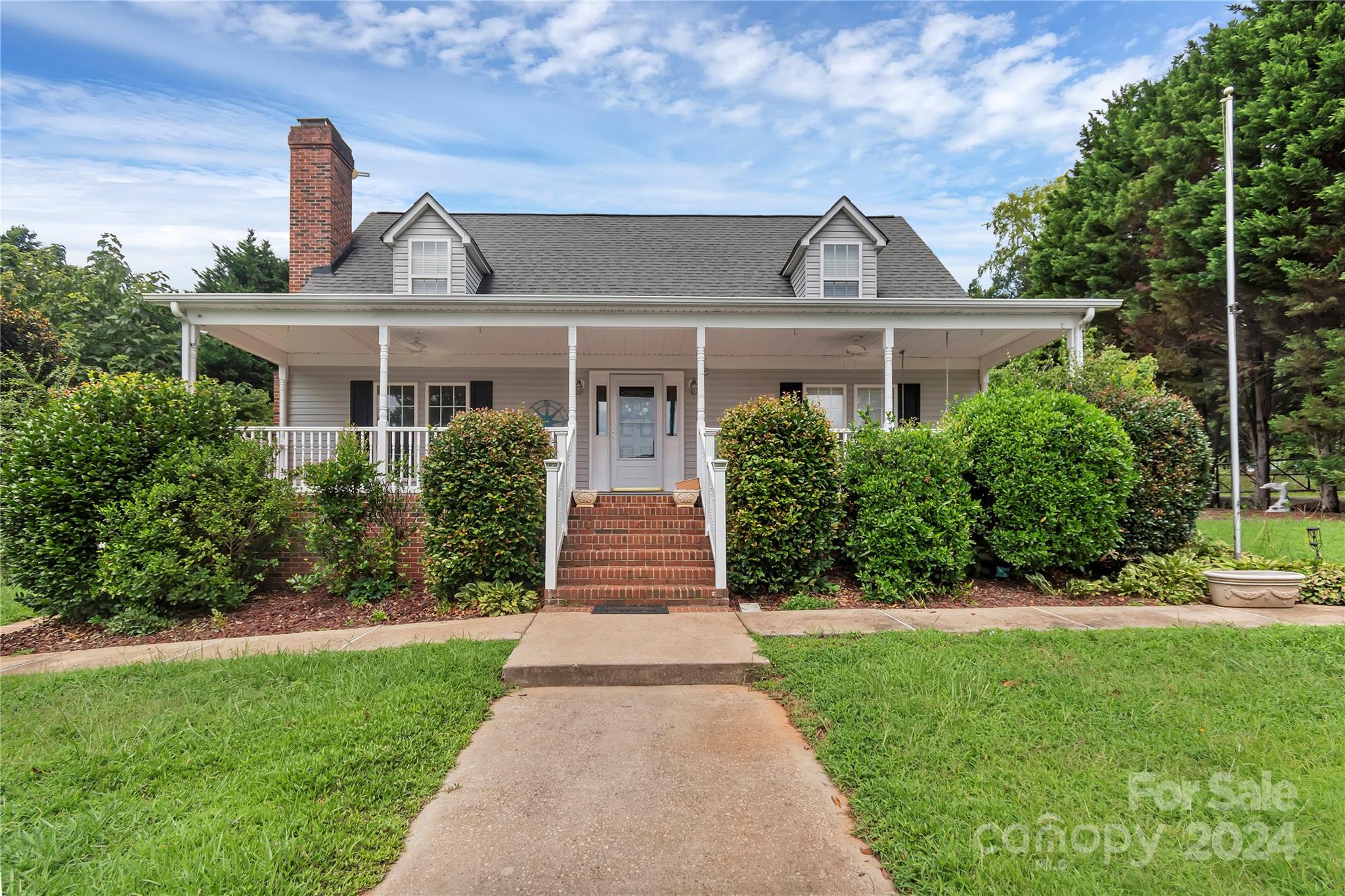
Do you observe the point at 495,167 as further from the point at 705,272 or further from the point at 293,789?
the point at 293,789

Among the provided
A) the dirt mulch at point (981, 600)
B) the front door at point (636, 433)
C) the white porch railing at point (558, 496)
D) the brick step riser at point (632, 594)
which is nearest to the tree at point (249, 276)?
the front door at point (636, 433)

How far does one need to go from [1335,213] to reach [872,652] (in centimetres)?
1479

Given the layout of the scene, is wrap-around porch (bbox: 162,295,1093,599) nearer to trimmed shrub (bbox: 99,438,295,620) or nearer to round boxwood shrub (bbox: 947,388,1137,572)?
trimmed shrub (bbox: 99,438,295,620)

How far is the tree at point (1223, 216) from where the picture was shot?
11.3 metres

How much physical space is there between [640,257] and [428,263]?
12.9 ft

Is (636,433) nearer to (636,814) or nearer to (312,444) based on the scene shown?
(312,444)

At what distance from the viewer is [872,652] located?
4000mm

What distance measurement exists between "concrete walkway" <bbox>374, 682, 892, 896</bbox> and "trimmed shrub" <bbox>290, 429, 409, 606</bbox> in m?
3.31

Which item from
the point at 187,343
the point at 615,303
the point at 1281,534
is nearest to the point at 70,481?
the point at 187,343

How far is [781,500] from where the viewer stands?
5.78 metres

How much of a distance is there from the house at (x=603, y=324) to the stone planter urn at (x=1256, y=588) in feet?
12.8

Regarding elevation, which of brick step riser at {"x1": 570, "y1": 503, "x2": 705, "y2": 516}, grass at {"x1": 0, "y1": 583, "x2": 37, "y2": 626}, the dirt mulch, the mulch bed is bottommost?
grass at {"x1": 0, "y1": 583, "x2": 37, "y2": 626}

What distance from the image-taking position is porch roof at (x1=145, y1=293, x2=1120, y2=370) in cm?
775

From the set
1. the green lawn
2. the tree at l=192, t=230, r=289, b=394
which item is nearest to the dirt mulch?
the green lawn
